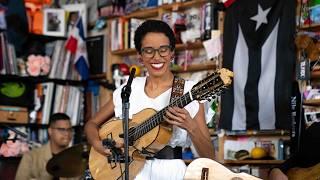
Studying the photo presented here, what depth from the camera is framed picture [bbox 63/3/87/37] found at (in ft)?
17.9

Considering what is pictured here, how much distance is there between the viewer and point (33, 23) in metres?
5.28

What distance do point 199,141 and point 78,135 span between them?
3.26 m

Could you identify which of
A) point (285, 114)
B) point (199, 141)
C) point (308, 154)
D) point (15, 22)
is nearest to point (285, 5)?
point (285, 114)

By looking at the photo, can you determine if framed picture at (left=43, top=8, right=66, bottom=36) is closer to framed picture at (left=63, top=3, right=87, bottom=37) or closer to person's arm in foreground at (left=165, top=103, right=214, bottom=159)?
framed picture at (left=63, top=3, right=87, bottom=37)

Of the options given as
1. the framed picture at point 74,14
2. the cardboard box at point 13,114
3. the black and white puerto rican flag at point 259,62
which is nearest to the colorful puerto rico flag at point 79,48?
the framed picture at point 74,14

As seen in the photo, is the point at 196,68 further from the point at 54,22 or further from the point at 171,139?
the point at 171,139

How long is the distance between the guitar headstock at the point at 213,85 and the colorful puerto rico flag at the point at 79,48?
126 inches

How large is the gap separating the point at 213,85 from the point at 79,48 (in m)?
3.30

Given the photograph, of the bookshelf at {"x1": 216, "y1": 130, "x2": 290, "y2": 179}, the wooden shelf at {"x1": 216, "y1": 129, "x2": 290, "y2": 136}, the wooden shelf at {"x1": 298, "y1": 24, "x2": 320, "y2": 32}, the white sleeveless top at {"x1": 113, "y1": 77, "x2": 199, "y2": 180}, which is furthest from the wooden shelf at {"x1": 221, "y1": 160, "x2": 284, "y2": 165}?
the white sleeveless top at {"x1": 113, "y1": 77, "x2": 199, "y2": 180}

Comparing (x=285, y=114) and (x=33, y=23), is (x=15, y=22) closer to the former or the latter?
(x=33, y=23)

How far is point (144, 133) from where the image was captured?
96.2 inches

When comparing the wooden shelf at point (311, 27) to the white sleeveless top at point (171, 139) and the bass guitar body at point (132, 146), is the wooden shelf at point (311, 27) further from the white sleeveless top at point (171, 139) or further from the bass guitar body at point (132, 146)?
the bass guitar body at point (132, 146)

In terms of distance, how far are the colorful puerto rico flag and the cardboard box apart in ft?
2.18

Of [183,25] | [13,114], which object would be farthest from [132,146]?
[13,114]
